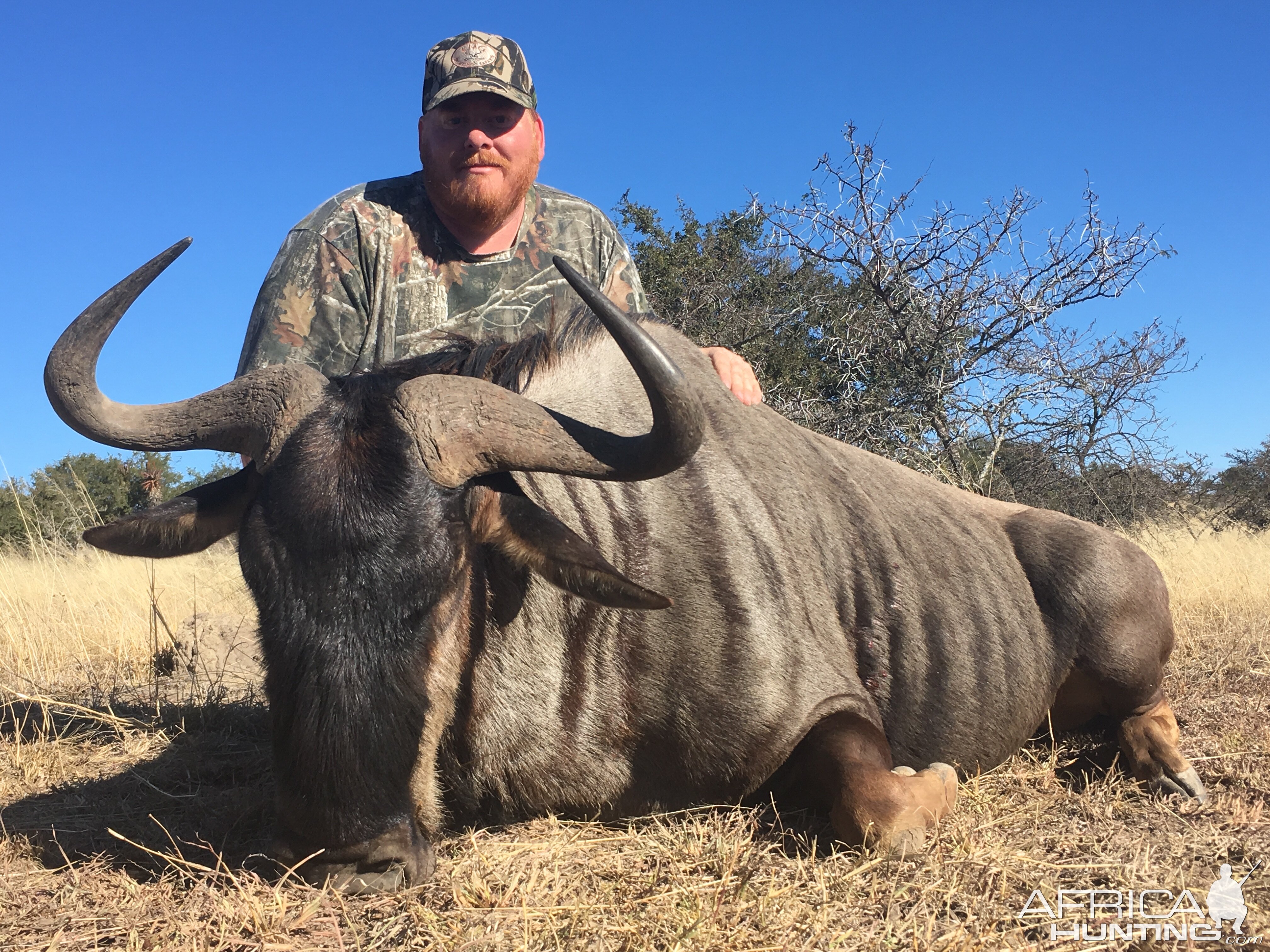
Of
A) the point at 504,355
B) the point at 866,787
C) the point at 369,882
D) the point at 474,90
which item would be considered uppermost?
the point at 474,90

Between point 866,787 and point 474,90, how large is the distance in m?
3.87

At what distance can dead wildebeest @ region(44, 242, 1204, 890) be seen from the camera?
97.0 inches

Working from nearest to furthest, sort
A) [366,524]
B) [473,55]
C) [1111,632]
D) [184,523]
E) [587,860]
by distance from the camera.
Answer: [366,524]
[587,860]
[184,523]
[1111,632]
[473,55]

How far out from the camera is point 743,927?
2236 mm

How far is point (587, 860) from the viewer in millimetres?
2797

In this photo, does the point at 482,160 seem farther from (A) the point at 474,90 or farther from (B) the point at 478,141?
(A) the point at 474,90

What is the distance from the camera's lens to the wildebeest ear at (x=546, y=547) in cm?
261

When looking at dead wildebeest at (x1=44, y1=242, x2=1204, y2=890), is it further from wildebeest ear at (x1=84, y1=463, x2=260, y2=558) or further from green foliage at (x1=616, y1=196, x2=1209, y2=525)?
green foliage at (x1=616, y1=196, x2=1209, y2=525)

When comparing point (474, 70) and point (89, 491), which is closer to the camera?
point (474, 70)

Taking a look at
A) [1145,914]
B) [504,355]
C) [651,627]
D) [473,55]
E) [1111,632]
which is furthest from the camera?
[473,55]

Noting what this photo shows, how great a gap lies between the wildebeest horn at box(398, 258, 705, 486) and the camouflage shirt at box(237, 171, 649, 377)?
2.03 metres

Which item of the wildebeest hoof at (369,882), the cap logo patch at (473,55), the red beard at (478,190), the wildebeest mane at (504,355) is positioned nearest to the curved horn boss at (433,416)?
the wildebeest mane at (504,355)

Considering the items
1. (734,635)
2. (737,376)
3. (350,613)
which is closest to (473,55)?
(737,376)

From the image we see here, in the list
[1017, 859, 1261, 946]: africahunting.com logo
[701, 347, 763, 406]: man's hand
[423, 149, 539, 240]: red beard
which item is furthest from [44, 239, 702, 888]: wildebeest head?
[423, 149, 539, 240]: red beard
